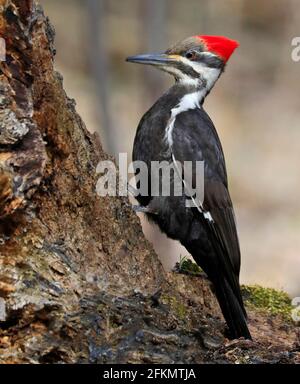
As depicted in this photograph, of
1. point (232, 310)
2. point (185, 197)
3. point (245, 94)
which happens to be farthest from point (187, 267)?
point (245, 94)

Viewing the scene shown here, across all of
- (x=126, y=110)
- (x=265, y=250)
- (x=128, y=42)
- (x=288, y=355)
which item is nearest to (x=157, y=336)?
(x=288, y=355)

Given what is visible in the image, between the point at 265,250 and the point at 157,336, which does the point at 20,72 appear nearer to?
the point at 157,336

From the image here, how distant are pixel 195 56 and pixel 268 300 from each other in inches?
64.9

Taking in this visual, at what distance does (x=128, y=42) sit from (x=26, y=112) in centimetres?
996

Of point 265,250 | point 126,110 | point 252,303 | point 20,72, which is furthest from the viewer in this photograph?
point 126,110

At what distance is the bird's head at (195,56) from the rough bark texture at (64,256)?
62.5 inches

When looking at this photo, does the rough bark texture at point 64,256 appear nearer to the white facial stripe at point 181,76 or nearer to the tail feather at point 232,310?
the tail feather at point 232,310

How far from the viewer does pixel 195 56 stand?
5605 millimetres

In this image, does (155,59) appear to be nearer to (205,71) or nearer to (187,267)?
(205,71)

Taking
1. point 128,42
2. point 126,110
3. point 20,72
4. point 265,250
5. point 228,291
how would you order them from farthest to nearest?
point 128,42 < point 126,110 < point 265,250 < point 228,291 < point 20,72

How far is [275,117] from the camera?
12.6 m

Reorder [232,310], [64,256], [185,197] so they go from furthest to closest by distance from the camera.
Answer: [185,197]
[232,310]
[64,256]

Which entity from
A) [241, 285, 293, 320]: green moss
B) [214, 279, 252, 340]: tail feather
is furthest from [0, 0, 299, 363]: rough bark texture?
[241, 285, 293, 320]: green moss

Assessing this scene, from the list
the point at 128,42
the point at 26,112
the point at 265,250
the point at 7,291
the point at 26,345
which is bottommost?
the point at 26,345
